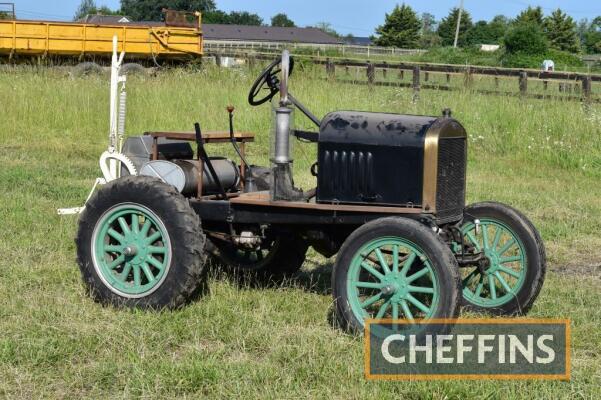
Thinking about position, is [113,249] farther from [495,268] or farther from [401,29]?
[401,29]

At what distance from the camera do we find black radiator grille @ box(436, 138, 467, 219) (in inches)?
211

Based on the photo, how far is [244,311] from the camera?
5.70 meters

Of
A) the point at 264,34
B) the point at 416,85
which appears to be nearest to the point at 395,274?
the point at 416,85

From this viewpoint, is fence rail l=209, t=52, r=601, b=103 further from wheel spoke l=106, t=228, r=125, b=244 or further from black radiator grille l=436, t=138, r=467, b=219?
wheel spoke l=106, t=228, r=125, b=244

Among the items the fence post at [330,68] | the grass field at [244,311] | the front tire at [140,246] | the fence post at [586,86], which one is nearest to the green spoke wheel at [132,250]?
the front tire at [140,246]

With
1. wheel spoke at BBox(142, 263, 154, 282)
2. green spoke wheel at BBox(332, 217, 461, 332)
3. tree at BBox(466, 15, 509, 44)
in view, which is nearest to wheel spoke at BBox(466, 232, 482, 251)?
green spoke wheel at BBox(332, 217, 461, 332)

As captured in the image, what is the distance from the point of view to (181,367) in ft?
15.0

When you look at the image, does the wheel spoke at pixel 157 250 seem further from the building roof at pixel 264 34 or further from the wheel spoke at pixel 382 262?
the building roof at pixel 264 34

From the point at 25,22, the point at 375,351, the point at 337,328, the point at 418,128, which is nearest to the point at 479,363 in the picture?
the point at 375,351

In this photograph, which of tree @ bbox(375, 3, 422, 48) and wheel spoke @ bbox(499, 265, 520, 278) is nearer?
wheel spoke @ bbox(499, 265, 520, 278)

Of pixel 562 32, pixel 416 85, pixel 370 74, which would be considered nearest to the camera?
pixel 416 85

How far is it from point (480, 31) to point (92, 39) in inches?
3319

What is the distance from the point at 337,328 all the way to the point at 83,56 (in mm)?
22223

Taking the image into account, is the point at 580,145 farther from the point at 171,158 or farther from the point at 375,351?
the point at 375,351
